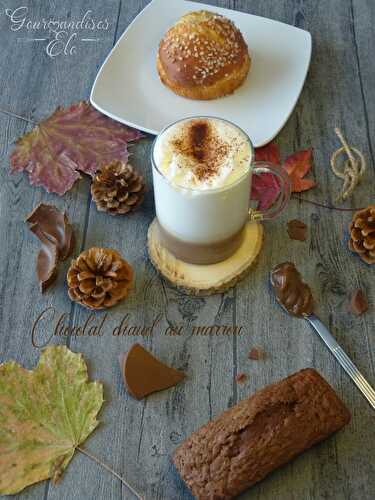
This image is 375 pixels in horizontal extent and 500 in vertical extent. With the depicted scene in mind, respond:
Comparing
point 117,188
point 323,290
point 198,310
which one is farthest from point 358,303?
point 117,188

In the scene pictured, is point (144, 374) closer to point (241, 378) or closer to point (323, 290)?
point (241, 378)

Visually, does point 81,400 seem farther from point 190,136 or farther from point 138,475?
point 190,136

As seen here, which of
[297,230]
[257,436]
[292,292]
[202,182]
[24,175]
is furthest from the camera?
[24,175]

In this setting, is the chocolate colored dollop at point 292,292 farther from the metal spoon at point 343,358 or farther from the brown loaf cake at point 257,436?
the brown loaf cake at point 257,436

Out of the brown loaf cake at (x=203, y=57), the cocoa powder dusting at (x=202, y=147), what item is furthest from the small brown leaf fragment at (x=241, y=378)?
the brown loaf cake at (x=203, y=57)

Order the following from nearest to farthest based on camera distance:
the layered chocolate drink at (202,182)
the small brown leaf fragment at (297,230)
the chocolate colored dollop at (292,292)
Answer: the layered chocolate drink at (202,182)
the chocolate colored dollop at (292,292)
the small brown leaf fragment at (297,230)

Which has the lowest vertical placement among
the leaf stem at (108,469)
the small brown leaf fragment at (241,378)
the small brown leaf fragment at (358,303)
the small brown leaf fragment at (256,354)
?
the leaf stem at (108,469)
